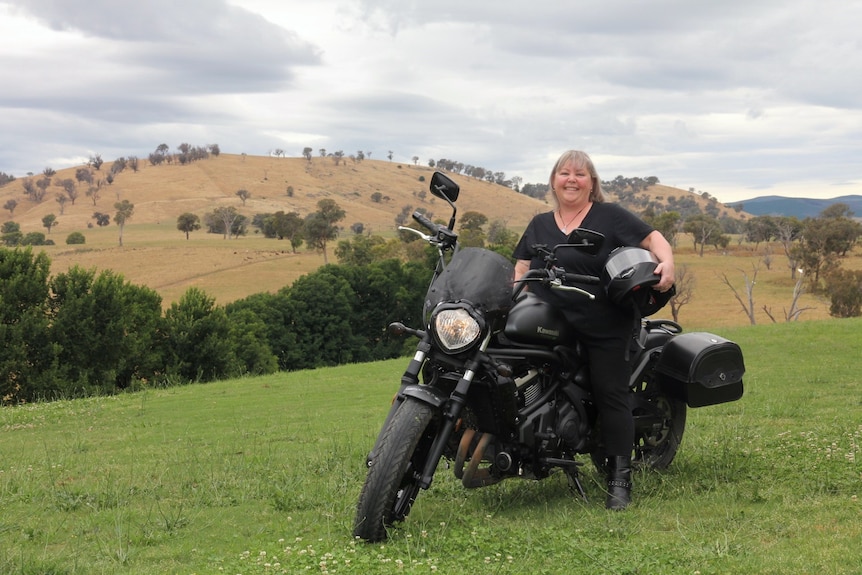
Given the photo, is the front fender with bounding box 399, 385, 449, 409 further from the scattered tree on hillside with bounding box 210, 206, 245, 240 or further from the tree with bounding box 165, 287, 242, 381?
the scattered tree on hillside with bounding box 210, 206, 245, 240

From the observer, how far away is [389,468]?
477cm

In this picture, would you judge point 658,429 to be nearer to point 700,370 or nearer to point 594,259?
point 700,370

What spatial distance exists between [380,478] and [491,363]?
1.01m

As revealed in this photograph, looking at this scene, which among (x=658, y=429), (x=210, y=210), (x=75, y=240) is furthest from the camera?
(x=210, y=210)

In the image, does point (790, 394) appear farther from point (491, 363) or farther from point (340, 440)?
point (491, 363)

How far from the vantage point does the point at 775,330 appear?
25.4 metres

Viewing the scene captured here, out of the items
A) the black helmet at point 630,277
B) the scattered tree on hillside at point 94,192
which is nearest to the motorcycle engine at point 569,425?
the black helmet at point 630,277

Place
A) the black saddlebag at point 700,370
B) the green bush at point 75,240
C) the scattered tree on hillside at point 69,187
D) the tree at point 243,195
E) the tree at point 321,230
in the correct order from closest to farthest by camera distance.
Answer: the black saddlebag at point 700,370 → the tree at point 321,230 → the green bush at point 75,240 → the tree at point 243,195 → the scattered tree on hillside at point 69,187

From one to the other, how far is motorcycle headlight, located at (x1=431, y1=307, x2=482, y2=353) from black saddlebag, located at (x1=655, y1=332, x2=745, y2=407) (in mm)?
2252

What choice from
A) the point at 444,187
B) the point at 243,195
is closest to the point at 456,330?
the point at 444,187

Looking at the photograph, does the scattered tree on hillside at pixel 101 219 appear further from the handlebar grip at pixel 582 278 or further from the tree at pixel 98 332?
the handlebar grip at pixel 582 278

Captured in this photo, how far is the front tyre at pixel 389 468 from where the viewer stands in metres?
4.77

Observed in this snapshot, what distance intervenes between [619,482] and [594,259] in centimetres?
Answer: 162

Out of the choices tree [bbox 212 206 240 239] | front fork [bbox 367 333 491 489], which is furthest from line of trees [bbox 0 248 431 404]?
tree [bbox 212 206 240 239]
